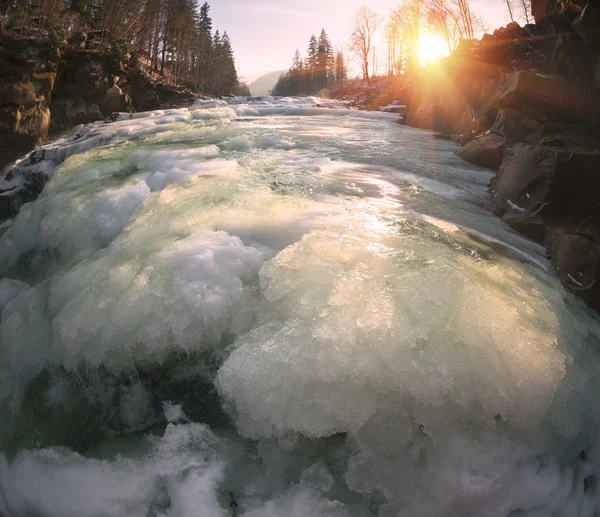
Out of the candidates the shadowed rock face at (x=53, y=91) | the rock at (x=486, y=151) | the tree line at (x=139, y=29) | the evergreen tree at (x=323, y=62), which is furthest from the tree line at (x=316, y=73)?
the rock at (x=486, y=151)

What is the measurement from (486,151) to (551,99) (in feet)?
4.40

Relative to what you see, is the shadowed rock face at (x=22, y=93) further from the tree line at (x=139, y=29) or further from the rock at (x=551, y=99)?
the rock at (x=551, y=99)

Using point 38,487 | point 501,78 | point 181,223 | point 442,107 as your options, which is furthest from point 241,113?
point 38,487

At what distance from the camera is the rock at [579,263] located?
3.15 metres

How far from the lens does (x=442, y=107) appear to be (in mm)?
13891

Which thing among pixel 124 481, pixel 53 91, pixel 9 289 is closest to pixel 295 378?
pixel 124 481

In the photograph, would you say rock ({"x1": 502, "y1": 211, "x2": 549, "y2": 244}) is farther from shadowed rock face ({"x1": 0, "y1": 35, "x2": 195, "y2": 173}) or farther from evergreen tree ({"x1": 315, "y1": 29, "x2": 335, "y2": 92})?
evergreen tree ({"x1": 315, "y1": 29, "x2": 335, "y2": 92})

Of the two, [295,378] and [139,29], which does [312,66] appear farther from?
[295,378]

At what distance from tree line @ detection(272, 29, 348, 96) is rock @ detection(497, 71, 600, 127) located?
56327 millimetres

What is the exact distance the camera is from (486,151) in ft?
24.4

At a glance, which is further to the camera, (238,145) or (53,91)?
(53,91)

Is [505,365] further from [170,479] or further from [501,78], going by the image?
[501,78]

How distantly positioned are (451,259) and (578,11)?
241 inches

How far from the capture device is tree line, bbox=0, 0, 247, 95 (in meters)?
13.1
